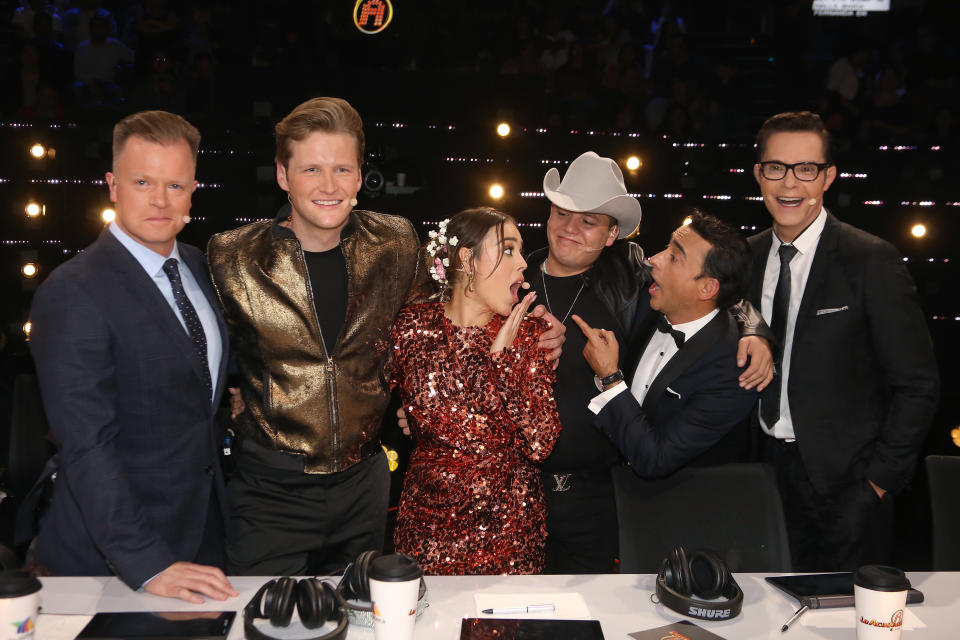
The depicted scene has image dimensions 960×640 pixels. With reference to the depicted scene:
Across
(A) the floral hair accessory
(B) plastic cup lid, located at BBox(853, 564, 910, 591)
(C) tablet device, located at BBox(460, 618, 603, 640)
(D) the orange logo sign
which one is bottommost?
(C) tablet device, located at BBox(460, 618, 603, 640)

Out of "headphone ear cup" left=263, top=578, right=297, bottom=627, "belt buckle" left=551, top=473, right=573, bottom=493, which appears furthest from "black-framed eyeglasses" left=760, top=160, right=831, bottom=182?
"headphone ear cup" left=263, top=578, right=297, bottom=627

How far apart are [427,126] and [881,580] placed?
483 cm

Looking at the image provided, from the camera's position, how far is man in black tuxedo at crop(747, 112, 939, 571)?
2908mm

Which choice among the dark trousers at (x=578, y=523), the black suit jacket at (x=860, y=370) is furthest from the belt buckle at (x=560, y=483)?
the black suit jacket at (x=860, y=370)

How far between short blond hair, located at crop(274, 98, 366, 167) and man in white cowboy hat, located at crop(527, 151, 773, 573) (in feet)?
3.18

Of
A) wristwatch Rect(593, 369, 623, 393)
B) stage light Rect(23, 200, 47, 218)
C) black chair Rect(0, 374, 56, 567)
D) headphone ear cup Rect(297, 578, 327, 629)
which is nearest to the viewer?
headphone ear cup Rect(297, 578, 327, 629)

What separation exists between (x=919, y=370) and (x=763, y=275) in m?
0.63

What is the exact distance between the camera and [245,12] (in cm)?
738

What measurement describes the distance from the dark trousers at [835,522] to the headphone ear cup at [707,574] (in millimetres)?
1158

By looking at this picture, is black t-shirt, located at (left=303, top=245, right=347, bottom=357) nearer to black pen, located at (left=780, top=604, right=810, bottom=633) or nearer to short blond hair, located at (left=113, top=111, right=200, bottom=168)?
short blond hair, located at (left=113, top=111, right=200, bottom=168)

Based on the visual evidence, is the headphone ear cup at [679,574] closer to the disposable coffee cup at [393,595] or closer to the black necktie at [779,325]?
the disposable coffee cup at [393,595]

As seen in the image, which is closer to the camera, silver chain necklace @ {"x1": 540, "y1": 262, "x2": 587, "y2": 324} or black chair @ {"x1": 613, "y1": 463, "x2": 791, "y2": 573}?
black chair @ {"x1": 613, "y1": 463, "x2": 791, "y2": 573}

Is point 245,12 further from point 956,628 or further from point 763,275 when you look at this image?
point 956,628

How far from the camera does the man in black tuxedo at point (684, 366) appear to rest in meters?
2.66
